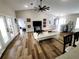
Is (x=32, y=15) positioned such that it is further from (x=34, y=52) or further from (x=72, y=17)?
(x=34, y=52)

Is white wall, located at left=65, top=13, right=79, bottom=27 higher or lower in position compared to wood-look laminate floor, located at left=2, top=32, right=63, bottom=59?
higher

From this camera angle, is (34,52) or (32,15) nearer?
(34,52)

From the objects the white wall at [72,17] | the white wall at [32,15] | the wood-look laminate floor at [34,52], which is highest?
the white wall at [32,15]

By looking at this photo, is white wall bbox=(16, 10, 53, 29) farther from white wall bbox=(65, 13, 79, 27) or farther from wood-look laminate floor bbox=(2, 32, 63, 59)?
wood-look laminate floor bbox=(2, 32, 63, 59)

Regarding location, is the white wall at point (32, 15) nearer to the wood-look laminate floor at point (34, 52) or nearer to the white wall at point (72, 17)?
the white wall at point (72, 17)

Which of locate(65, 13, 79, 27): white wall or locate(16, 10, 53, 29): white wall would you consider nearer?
locate(65, 13, 79, 27): white wall

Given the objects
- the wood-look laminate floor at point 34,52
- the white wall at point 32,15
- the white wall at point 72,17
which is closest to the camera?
the wood-look laminate floor at point 34,52

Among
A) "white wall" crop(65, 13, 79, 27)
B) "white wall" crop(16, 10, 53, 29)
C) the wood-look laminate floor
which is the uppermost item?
"white wall" crop(16, 10, 53, 29)

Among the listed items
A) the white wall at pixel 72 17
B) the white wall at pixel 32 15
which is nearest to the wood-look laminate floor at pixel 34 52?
the white wall at pixel 72 17

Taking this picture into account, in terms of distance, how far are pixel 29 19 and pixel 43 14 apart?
2.18 metres

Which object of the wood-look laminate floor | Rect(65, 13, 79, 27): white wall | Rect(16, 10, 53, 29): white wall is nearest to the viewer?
the wood-look laminate floor

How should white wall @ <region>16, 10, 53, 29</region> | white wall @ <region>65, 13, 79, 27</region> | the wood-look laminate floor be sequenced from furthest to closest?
1. white wall @ <region>16, 10, 53, 29</region>
2. white wall @ <region>65, 13, 79, 27</region>
3. the wood-look laminate floor

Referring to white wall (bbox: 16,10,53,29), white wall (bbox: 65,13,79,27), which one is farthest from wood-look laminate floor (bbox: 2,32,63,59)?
white wall (bbox: 16,10,53,29)

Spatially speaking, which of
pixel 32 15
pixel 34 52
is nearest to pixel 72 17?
pixel 32 15
